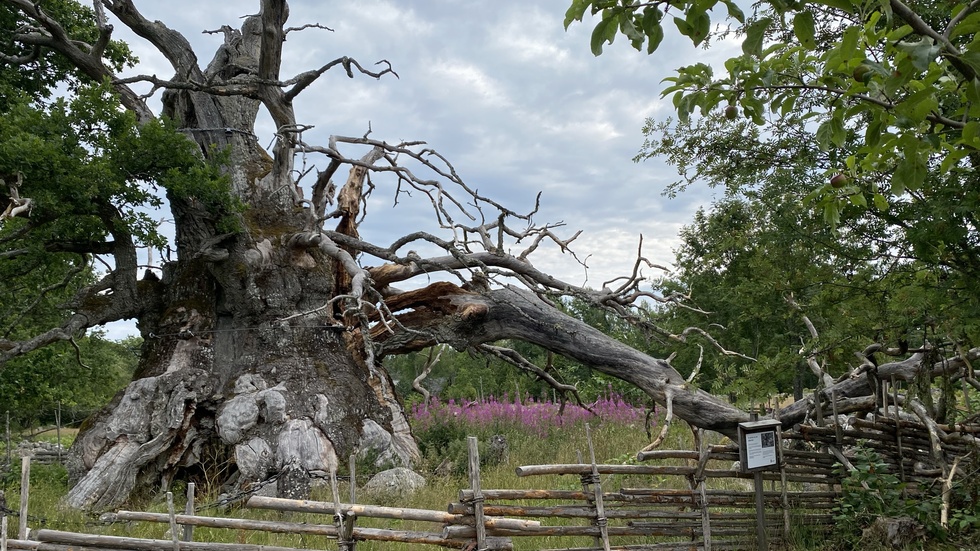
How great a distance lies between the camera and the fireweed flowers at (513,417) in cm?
1070

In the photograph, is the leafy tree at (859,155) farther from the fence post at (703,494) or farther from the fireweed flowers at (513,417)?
the fireweed flowers at (513,417)

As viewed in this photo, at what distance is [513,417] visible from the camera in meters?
11.3

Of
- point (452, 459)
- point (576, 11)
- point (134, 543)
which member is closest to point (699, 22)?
point (576, 11)

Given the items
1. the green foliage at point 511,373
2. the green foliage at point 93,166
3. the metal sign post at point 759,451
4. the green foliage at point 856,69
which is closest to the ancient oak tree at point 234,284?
the green foliage at point 93,166

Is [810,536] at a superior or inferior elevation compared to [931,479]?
inferior

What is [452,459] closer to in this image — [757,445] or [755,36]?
[757,445]

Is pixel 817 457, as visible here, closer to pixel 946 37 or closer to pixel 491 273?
pixel 491 273

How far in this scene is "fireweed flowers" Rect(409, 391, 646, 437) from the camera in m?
10.7

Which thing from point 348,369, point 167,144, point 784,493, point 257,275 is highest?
point 167,144

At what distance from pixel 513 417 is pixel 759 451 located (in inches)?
262

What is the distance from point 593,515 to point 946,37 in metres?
3.73

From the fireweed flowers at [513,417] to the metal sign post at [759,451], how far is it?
5.37 metres

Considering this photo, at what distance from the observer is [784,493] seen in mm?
5398

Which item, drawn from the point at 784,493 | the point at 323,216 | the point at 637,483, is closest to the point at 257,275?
the point at 323,216
